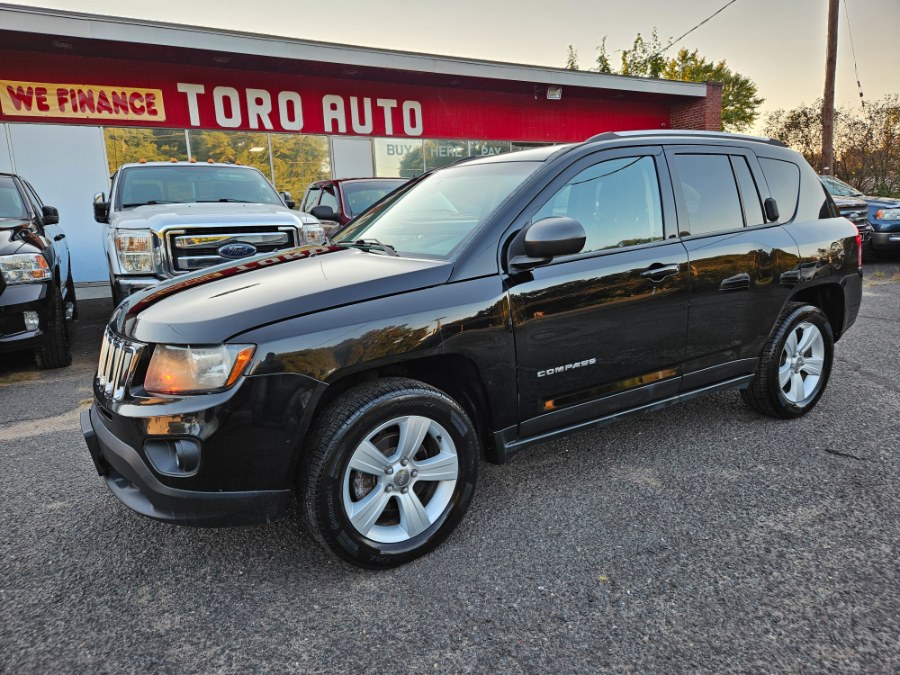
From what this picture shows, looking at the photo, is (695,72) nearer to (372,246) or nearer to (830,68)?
(830,68)

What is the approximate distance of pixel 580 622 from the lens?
80.4 inches

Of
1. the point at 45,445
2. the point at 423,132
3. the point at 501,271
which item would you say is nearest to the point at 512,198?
the point at 501,271

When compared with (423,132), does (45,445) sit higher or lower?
lower

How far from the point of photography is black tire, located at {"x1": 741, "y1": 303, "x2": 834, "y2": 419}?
140 inches

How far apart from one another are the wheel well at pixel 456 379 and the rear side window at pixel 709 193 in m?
1.55

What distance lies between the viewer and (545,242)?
2457 millimetres

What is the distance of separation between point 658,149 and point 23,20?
1052 cm

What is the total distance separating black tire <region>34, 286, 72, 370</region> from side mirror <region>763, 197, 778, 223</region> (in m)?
5.78

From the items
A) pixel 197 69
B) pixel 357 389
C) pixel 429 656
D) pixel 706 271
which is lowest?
pixel 429 656

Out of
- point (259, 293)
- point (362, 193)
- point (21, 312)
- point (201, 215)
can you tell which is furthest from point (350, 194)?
point (259, 293)

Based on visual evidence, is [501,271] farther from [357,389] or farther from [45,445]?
[45,445]

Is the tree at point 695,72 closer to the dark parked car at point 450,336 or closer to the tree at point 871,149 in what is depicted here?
the tree at point 871,149

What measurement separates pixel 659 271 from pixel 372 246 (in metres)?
1.46

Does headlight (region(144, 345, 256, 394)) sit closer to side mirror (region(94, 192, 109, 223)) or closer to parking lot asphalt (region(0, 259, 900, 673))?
parking lot asphalt (region(0, 259, 900, 673))
